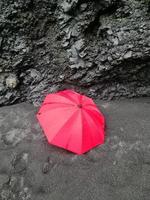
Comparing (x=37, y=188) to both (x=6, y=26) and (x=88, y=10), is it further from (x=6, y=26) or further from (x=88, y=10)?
(x=88, y=10)

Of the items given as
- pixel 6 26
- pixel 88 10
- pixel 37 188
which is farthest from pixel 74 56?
pixel 37 188

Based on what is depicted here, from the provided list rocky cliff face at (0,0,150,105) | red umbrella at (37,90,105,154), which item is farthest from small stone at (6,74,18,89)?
red umbrella at (37,90,105,154)

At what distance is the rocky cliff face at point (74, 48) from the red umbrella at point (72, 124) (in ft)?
2.99

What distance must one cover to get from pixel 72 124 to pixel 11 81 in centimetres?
183

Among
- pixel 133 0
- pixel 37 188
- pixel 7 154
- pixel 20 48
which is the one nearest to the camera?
pixel 37 188

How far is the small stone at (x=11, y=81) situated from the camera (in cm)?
479

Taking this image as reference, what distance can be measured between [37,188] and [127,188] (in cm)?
141

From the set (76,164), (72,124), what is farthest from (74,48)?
(76,164)

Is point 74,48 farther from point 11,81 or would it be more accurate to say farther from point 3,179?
point 3,179

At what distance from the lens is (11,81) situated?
4.79 m

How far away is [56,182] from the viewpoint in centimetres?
363

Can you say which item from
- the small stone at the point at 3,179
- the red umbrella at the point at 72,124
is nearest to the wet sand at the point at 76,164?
the small stone at the point at 3,179

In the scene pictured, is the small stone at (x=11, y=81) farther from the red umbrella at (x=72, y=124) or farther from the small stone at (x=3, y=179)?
the small stone at (x=3, y=179)

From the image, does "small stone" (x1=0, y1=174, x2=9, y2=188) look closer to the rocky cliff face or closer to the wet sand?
the wet sand
